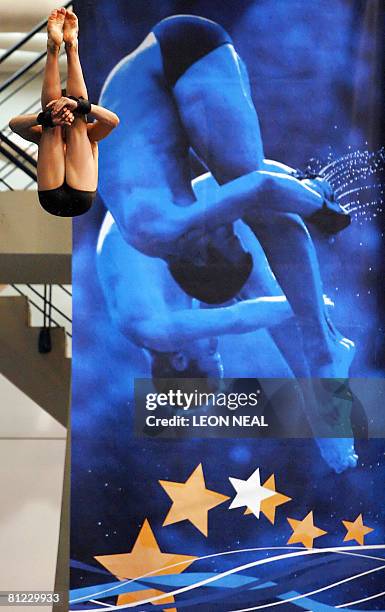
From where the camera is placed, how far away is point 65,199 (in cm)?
348

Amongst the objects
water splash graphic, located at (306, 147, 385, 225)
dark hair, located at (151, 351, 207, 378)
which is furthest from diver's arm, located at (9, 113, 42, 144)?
water splash graphic, located at (306, 147, 385, 225)

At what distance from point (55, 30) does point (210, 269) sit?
188 cm

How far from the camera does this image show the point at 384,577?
4.89 metres

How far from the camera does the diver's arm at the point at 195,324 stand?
493cm

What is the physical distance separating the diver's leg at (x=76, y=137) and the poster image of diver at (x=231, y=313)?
1.43 metres

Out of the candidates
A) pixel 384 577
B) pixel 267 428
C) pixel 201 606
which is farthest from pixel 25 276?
pixel 384 577

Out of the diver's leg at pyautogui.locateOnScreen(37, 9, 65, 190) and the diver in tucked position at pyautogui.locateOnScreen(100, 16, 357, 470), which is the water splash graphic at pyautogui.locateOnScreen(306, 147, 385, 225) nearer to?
the diver in tucked position at pyautogui.locateOnScreen(100, 16, 357, 470)

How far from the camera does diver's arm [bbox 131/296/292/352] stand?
16.2 ft

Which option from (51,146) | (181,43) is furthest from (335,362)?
(51,146)

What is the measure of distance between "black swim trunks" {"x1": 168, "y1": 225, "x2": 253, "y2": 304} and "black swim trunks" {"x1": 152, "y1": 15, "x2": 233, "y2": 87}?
857 mm

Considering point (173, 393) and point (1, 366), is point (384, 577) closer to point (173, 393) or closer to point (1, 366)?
point (173, 393)

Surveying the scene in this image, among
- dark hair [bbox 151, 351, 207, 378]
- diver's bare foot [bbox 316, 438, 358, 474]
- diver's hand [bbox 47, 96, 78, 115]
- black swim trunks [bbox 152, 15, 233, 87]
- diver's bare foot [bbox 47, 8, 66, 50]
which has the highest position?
black swim trunks [bbox 152, 15, 233, 87]

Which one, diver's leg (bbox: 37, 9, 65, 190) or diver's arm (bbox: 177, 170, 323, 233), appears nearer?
diver's leg (bbox: 37, 9, 65, 190)

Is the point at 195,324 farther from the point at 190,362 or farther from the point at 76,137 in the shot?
the point at 76,137
